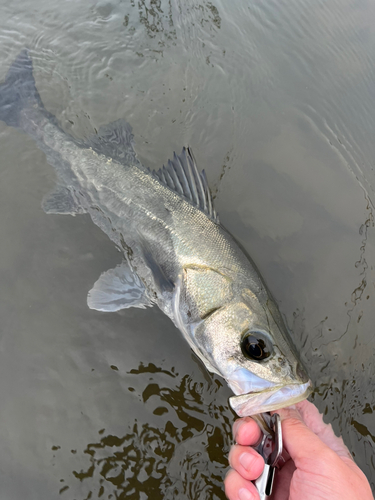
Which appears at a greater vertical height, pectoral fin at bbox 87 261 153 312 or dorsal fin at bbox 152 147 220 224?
dorsal fin at bbox 152 147 220 224

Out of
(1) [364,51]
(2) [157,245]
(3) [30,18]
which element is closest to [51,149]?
(2) [157,245]

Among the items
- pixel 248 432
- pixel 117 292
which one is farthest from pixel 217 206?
→ pixel 248 432

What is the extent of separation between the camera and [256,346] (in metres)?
2.21

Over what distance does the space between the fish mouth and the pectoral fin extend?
139 centimetres

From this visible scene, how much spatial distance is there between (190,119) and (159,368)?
3.18m

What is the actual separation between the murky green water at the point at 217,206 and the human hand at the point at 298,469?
0.64 m

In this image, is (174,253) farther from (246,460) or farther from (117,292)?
(246,460)

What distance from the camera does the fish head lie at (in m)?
2.03

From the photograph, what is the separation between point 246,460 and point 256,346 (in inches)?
26.3

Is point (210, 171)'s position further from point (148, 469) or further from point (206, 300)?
point (148, 469)

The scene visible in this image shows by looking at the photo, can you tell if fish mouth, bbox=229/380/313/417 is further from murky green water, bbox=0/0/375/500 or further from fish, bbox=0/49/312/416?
murky green water, bbox=0/0/375/500

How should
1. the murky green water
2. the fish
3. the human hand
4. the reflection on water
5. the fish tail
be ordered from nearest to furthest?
the human hand < the fish < the reflection on water < the murky green water < the fish tail

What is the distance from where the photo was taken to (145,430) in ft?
8.87

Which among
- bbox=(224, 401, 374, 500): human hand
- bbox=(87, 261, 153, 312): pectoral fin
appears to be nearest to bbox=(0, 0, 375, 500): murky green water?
bbox=(87, 261, 153, 312): pectoral fin
